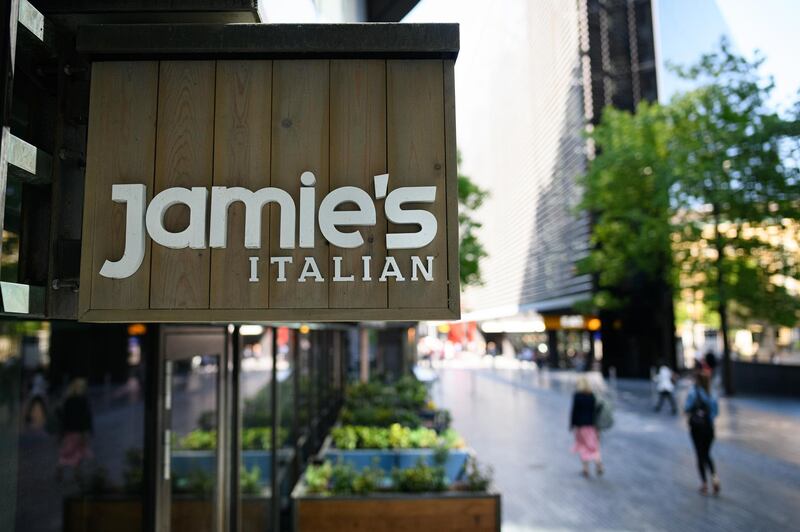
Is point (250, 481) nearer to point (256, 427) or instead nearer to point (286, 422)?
point (256, 427)

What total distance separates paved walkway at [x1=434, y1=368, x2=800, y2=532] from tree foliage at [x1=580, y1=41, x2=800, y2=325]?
4.42 metres

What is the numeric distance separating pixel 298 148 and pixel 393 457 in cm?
660

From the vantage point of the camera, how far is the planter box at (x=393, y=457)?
776cm

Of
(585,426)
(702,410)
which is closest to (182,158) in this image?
(702,410)

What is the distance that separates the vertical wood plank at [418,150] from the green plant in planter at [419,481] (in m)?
4.26

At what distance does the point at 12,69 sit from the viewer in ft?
6.28

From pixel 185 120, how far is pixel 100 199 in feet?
1.31

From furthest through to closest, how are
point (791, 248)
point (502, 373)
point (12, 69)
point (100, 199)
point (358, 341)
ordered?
point (502, 373) → point (358, 341) → point (791, 248) → point (100, 199) → point (12, 69)

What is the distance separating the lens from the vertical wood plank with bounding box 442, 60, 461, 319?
206 cm

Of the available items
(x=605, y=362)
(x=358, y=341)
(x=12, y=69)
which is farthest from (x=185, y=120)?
(x=605, y=362)

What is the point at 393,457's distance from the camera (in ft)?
26.5

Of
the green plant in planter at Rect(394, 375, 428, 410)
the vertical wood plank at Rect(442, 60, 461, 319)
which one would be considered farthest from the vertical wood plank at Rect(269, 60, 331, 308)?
the green plant in planter at Rect(394, 375, 428, 410)

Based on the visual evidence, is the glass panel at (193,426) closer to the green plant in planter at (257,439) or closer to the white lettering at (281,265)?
the green plant in planter at (257,439)

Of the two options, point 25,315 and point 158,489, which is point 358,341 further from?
point 25,315
